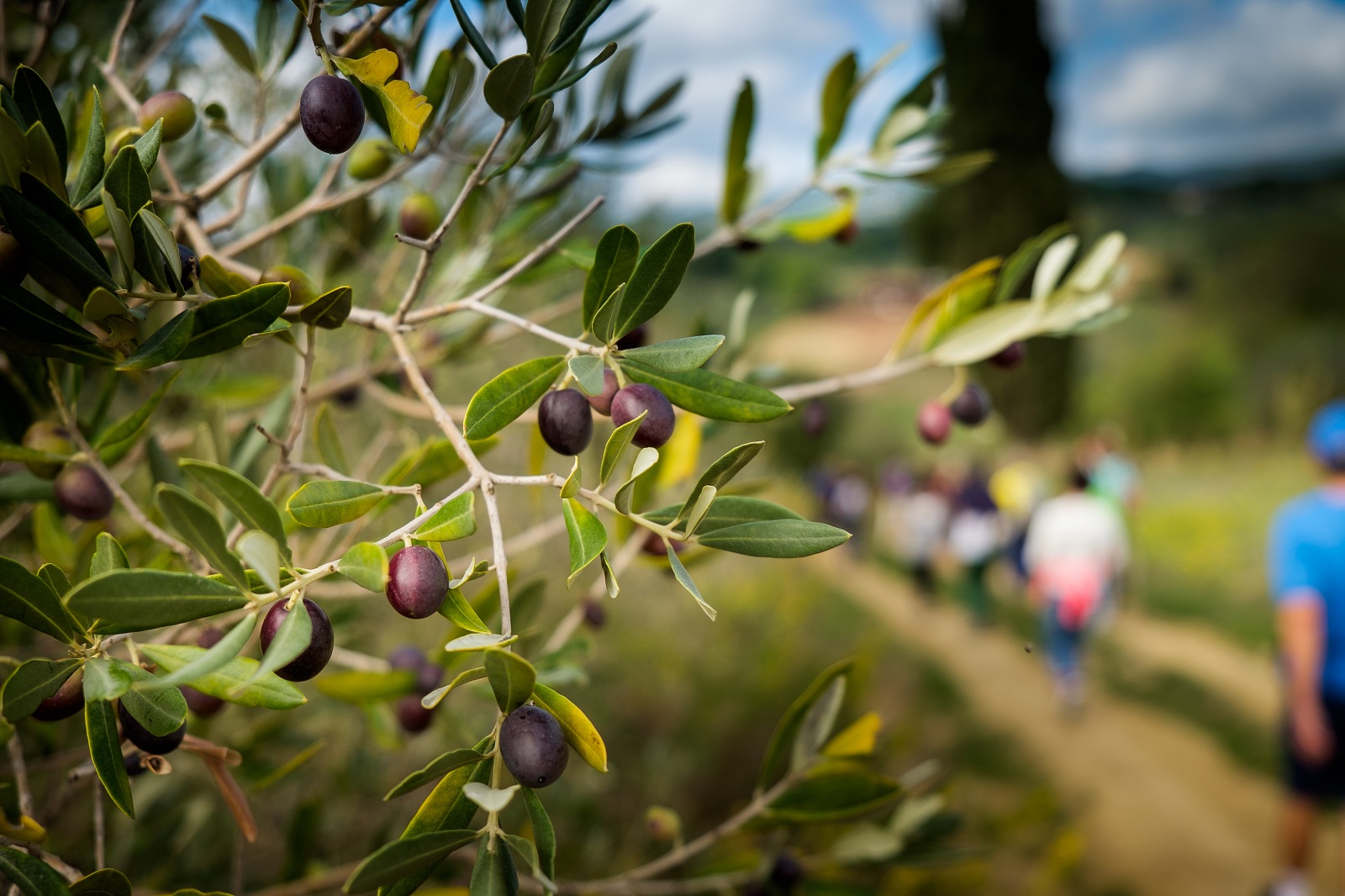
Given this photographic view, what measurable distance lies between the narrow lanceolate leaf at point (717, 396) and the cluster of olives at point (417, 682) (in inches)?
20.8

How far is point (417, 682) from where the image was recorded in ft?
3.19

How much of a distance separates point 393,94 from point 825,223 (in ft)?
2.18

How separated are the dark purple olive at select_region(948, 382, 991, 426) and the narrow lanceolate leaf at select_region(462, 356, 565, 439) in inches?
23.8

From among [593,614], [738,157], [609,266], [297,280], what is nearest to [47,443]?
[297,280]

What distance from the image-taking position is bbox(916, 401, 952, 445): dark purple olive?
1.07m

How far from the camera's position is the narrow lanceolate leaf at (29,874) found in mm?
575

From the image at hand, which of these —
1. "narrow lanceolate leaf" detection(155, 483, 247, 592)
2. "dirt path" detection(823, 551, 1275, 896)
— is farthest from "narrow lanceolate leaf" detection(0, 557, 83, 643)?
"dirt path" detection(823, 551, 1275, 896)

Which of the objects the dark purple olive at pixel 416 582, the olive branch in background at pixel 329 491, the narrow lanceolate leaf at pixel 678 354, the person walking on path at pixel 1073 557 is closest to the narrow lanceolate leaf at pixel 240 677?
the olive branch in background at pixel 329 491

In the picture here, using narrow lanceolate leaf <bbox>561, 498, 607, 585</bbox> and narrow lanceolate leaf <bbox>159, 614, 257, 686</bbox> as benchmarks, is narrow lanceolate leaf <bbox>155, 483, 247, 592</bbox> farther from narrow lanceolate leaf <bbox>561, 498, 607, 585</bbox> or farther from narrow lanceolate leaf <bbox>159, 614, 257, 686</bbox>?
narrow lanceolate leaf <bbox>561, 498, 607, 585</bbox>

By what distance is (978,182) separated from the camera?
49.2ft

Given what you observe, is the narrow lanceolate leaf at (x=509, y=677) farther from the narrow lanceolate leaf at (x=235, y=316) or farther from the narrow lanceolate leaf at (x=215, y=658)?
the narrow lanceolate leaf at (x=235, y=316)

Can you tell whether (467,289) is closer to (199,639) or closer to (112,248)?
(112,248)

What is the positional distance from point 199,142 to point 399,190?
0.56 meters

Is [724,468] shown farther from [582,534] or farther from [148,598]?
[148,598]
